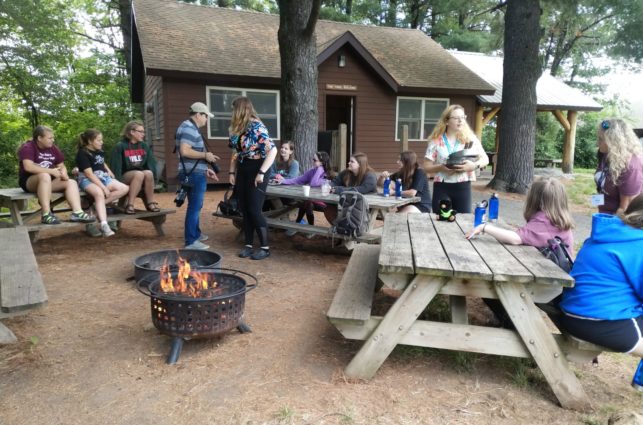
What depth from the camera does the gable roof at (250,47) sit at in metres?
11.1

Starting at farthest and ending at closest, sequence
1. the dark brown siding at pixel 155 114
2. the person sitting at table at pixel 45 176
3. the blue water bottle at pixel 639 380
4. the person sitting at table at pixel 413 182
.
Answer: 1. the dark brown siding at pixel 155 114
2. the person sitting at table at pixel 413 182
3. the person sitting at table at pixel 45 176
4. the blue water bottle at pixel 639 380

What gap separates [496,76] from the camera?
17.4m

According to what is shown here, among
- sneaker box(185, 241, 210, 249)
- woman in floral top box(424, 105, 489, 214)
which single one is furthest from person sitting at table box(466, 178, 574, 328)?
sneaker box(185, 241, 210, 249)

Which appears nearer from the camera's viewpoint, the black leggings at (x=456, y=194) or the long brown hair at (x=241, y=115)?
the black leggings at (x=456, y=194)

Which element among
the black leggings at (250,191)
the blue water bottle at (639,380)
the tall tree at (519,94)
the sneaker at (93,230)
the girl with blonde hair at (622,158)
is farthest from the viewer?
the tall tree at (519,94)

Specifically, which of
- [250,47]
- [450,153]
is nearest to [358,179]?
[450,153]

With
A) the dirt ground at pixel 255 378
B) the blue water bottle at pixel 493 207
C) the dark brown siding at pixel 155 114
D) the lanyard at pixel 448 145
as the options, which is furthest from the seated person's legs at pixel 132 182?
the dark brown siding at pixel 155 114

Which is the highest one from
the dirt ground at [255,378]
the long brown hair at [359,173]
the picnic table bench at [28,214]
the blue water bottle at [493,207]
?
the long brown hair at [359,173]

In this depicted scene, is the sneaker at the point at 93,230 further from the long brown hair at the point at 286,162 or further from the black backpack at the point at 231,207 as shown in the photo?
the long brown hair at the point at 286,162

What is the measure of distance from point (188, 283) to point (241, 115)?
2.11 metres

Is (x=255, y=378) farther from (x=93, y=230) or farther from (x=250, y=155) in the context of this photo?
(x=93, y=230)

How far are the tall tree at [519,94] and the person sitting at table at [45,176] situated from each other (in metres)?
9.33

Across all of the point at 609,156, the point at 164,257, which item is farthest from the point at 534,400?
the point at 164,257

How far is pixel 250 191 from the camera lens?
4816 mm
